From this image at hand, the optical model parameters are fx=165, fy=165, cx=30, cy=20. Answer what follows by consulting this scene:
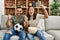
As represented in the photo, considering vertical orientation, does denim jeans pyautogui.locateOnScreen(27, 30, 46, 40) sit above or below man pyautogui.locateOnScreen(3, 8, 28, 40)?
below

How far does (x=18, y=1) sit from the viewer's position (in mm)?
6648

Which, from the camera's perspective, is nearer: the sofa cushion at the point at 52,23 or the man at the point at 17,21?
the man at the point at 17,21

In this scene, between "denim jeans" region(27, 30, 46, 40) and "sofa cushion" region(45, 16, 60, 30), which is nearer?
"denim jeans" region(27, 30, 46, 40)

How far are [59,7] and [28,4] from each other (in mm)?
1266

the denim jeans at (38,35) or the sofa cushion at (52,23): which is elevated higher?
the sofa cushion at (52,23)

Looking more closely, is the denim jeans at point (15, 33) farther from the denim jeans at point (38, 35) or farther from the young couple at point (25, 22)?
the denim jeans at point (38, 35)

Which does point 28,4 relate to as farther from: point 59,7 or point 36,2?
point 59,7

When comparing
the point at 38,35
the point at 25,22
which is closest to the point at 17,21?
the point at 25,22

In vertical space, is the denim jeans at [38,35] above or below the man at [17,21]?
below

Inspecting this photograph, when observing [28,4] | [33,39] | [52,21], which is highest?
[28,4]

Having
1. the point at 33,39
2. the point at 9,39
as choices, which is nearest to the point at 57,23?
the point at 33,39

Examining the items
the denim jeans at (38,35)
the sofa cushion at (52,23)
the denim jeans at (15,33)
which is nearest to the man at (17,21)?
the denim jeans at (15,33)

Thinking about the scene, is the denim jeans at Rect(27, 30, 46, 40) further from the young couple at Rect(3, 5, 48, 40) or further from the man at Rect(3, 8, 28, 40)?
the man at Rect(3, 8, 28, 40)

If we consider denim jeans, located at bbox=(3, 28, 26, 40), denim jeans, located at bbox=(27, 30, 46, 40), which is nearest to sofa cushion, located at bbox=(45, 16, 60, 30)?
denim jeans, located at bbox=(27, 30, 46, 40)
